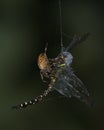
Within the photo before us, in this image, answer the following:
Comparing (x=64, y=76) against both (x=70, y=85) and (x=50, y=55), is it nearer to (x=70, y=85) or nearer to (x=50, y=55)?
(x=70, y=85)

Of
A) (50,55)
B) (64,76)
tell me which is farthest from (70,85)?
(50,55)

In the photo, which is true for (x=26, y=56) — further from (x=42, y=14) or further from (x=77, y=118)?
(x=77, y=118)

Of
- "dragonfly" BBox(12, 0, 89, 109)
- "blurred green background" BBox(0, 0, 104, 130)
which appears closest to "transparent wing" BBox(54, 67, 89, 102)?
"dragonfly" BBox(12, 0, 89, 109)

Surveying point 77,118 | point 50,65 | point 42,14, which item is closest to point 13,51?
point 42,14

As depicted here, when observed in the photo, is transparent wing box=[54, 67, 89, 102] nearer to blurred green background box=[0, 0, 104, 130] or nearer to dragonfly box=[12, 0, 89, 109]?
dragonfly box=[12, 0, 89, 109]

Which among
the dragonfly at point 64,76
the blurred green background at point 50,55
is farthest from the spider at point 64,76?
the blurred green background at point 50,55

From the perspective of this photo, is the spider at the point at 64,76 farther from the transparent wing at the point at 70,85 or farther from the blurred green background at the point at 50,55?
the blurred green background at the point at 50,55
